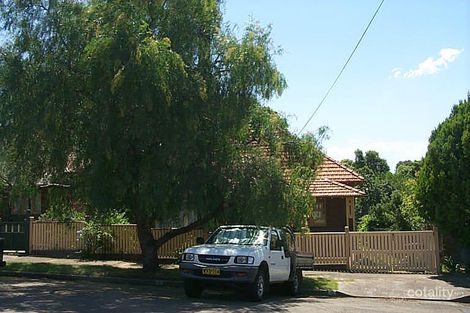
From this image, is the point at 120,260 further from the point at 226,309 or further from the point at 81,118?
the point at 226,309

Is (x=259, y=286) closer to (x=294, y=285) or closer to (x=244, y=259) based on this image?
(x=244, y=259)

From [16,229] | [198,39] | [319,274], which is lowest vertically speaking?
[319,274]

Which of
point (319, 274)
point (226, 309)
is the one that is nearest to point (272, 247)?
point (226, 309)

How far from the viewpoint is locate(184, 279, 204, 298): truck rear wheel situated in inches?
541

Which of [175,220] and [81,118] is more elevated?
[81,118]

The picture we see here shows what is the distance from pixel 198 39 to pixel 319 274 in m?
8.87

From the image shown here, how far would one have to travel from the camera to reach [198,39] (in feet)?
54.3

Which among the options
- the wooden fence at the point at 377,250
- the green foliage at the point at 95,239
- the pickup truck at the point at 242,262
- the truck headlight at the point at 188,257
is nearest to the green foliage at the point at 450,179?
the wooden fence at the point at 377,250

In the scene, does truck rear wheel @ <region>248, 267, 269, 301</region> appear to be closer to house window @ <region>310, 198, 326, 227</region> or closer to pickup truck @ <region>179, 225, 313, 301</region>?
pickup truck @ <region>179, 225, 313, 301</region>

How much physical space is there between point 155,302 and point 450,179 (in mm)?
10254

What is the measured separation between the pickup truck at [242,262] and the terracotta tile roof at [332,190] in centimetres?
807

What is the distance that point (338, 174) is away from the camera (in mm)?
25844

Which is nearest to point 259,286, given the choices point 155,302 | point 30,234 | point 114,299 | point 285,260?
point 285,260

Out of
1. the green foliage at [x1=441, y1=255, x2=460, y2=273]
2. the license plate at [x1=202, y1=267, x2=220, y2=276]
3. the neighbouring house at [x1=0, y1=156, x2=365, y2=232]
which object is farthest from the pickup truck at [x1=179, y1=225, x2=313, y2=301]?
the neighbouring house at [x1=0, y1=156, x2=365, y2=232]
